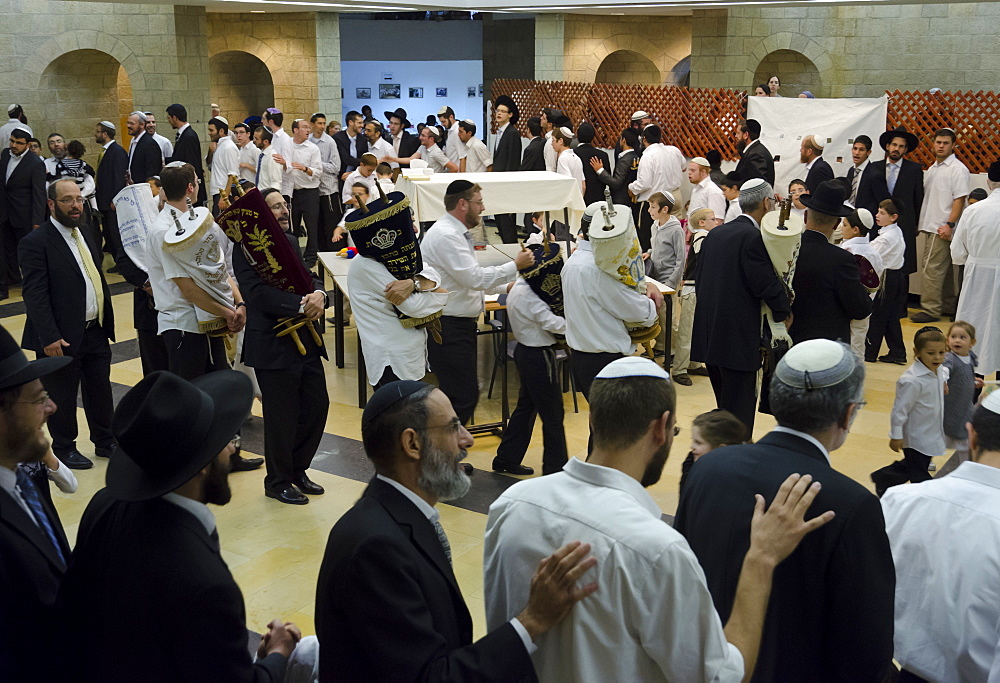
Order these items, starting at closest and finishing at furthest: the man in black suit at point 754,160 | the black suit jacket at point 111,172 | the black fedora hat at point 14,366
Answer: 1. the black fedora hat at point 14,366
2. the man in black suit at point 754,160
3. the black suit jacket at point 111,172

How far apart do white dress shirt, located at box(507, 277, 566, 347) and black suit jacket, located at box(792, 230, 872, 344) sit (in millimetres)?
1247

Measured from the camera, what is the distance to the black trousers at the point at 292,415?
5074 millimetres

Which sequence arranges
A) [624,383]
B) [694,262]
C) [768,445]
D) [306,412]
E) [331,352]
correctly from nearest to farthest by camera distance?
[624,383] → [768,445] → [306,412] → [694,262] → [331,352]

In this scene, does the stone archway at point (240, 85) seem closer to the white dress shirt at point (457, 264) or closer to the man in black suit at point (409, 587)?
the white dress shirt at point (457, 264)

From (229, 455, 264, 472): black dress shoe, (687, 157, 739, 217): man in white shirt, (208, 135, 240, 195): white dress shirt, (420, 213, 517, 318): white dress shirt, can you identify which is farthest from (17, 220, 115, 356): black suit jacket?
(208, 135, 240, 195): white dress shirt

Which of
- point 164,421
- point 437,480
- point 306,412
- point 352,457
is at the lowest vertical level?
point 352,457

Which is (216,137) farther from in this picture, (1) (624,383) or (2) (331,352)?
(1) (624,383)

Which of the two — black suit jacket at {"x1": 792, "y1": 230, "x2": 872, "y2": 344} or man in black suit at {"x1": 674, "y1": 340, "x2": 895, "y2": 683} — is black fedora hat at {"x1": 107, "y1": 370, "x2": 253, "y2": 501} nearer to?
man in black suit at {"x1": 674, "y1": 340, "x2": 895, "y2": 683}

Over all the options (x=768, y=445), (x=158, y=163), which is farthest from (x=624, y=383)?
(x=158, y=163)

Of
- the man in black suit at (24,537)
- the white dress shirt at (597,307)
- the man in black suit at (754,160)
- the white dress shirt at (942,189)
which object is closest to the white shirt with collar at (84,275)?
the white dress shirt at (597,307)

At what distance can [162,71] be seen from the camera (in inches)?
565

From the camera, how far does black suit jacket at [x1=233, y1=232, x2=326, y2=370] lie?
16.1 ft

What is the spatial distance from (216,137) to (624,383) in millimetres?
11147

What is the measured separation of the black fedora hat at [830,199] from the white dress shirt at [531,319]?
145cm
